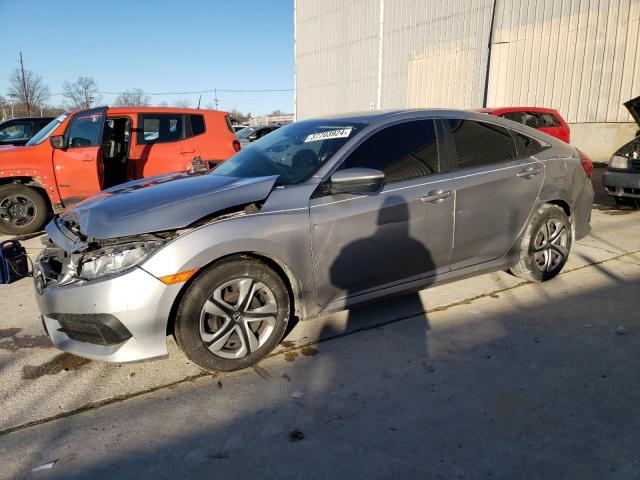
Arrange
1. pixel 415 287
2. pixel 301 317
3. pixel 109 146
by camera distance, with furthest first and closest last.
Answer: pixel 109 146 < pixel 415 287 < pixel 301 317

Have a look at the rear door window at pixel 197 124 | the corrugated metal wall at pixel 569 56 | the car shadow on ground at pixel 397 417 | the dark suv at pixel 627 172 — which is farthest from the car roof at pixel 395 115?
the corrugated metal wall at pixel 569 56

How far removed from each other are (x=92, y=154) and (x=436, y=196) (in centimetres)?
493

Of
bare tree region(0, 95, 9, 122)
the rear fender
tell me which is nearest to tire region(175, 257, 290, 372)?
the rear fender

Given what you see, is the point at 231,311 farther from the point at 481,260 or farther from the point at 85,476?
the point at 481,260

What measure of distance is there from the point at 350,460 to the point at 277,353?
3.82 ft

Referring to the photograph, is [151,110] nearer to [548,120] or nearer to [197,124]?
[197,124]

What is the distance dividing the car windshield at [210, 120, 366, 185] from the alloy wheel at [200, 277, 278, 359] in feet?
2.54

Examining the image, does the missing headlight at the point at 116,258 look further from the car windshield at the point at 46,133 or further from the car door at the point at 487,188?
the car windshield at the point at 46,133

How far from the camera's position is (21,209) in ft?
22.1

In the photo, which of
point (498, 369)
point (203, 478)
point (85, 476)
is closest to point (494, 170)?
point (498, 369)

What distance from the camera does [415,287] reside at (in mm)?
3586

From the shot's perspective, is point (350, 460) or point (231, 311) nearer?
point (350, 460)

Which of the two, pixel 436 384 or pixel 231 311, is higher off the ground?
pixel 231 311

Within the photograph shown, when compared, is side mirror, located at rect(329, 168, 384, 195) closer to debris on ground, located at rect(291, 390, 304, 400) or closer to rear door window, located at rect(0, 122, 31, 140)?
debris on ground, located at rect(291, 390, 304, 400)
